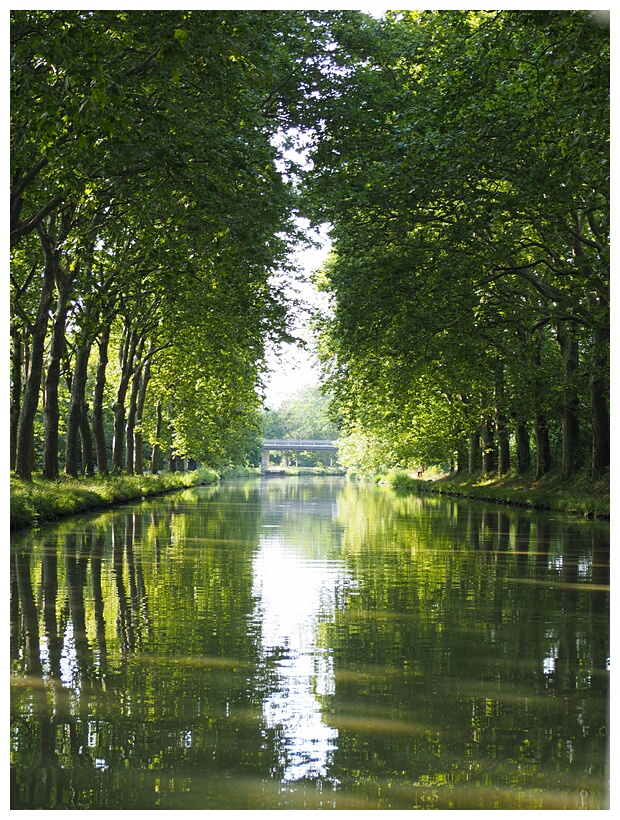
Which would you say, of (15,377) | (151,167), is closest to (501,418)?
(15,377)

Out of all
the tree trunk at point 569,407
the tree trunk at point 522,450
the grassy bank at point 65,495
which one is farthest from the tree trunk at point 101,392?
the tree trunk at point 522,450

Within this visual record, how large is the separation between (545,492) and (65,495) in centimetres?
1702

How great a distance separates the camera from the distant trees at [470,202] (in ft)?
62.6

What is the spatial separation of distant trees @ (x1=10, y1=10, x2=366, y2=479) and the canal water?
20.8 feet

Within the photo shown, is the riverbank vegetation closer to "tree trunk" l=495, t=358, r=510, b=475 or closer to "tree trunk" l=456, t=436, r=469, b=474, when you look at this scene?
"tree trunk" l=495, t=358, r=510, b=475

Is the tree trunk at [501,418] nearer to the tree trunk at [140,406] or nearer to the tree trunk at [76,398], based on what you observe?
the tree trunk at [76,398]

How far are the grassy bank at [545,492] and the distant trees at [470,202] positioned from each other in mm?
1198

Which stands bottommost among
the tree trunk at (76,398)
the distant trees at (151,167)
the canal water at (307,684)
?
the canal water at (307,684)

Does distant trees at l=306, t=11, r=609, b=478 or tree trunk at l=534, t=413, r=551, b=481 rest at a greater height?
distant trees at l=306, t=11, r=609, b=478

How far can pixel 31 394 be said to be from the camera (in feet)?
84.3

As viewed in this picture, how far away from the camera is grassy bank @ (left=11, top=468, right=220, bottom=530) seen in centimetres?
2061

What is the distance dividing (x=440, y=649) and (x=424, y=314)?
2102 cm

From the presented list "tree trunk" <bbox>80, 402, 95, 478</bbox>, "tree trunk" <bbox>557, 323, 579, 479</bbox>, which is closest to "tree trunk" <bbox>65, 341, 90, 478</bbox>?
"tree trunk" <bbox>80, 402, 95, 478</bbox>

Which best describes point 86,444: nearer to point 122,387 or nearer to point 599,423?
point 122,387
